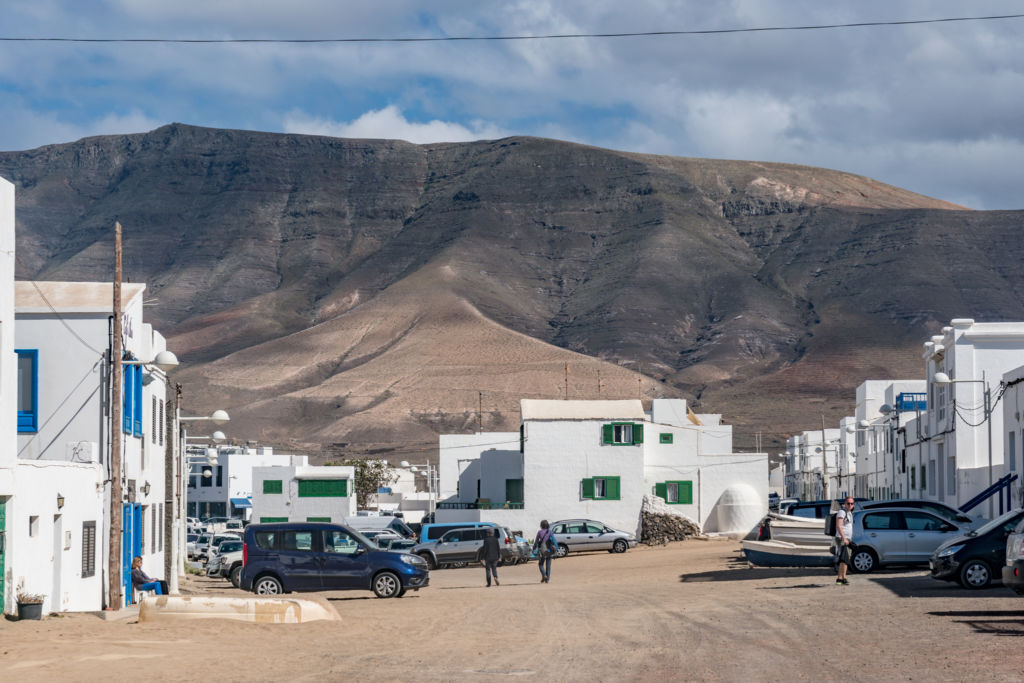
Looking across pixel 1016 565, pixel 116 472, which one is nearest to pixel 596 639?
pixel 1016 565

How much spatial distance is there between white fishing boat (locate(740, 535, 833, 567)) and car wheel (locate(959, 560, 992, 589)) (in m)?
7.85

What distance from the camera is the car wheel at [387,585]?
94.6 feet

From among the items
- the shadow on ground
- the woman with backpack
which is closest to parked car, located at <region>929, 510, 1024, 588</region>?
the shadow on ground

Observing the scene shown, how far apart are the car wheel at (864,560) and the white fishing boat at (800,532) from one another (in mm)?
2062

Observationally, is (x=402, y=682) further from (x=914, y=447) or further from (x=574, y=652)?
(x=914, y=447)

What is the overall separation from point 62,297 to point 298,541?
789cm

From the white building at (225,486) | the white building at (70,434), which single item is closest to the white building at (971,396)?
the white building at (70,434)

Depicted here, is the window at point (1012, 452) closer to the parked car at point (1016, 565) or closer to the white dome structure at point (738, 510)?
the parked car at point (1016, 565)

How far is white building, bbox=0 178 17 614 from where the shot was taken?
21969mm

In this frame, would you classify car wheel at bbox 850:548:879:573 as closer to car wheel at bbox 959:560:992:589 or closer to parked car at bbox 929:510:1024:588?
parked car at bbox 929:510:1024:588

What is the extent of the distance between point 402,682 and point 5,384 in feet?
36.8

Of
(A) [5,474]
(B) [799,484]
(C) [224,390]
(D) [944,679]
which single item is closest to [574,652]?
(D) [944,679]

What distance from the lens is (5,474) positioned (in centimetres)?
2191

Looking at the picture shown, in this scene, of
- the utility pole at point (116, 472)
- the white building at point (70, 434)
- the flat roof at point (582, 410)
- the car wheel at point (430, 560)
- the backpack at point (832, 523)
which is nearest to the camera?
the white building at point (70, 434)
